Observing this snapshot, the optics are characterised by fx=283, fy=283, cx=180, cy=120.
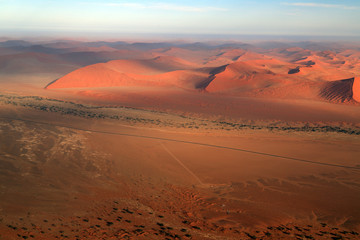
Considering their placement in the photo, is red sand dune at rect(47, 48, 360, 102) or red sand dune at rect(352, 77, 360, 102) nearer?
red sand dune at rect(352, 77, 360, 102)

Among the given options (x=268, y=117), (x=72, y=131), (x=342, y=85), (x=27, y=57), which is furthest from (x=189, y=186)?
(x=27, y=57)

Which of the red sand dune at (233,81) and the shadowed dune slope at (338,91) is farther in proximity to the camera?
the red sand dune at (233,81)

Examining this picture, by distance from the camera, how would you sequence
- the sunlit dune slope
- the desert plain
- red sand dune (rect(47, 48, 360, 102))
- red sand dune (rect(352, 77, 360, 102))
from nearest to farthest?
the desert plain < red sand dune (rect(352, 77, 360, 102)) < red sand dune (rect(47, 48, 360, 102)) < the sunlit dune slope

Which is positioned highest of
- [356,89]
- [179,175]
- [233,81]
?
[233,81]

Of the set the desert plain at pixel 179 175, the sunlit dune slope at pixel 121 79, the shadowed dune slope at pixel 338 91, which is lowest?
the desert plain at pixel 179 175

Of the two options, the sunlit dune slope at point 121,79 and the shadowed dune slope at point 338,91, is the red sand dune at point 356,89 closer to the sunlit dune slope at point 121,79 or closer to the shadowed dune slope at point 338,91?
the shadowed dune slope at point 338,91

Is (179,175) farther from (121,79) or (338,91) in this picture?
(121,79)

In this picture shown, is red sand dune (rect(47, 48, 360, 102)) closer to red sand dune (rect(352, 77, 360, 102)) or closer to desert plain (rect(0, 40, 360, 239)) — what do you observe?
red sand dune (rect(352, 77, 360, 102))

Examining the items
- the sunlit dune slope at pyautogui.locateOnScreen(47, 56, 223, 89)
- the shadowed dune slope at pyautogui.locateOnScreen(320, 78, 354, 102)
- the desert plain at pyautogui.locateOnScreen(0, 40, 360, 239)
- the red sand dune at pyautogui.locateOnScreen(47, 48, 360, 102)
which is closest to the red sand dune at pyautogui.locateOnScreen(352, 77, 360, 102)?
the red sand dune at pyautogui.locateOnScreen(47, 48, 360, 102)

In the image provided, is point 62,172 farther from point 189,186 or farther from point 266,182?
point 266,182

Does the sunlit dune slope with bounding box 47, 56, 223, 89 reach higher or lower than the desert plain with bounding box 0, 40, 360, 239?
higher

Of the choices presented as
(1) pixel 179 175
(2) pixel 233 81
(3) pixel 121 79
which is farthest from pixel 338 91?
(1) pixel 179 175

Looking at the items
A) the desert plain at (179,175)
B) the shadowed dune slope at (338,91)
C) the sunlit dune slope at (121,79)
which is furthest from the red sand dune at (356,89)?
the sunlit dune slope at (121,79)
